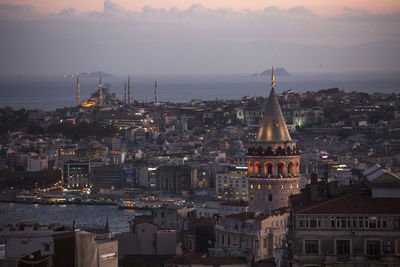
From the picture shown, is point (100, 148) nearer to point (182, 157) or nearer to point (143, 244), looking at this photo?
point (182, 157)

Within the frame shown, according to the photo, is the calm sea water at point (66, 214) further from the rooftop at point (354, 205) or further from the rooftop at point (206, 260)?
the rooftop at point (354, 205)

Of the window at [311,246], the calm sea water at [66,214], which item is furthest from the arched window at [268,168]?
the calm sea water at [66,214]

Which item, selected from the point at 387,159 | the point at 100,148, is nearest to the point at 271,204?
the point at 387,159

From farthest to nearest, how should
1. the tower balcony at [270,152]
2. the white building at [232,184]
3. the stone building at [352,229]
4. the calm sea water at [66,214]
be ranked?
the white building at [232,184] → the calm sea water at [66,214] → the tower balcony at [270,152] → the stone building at [352,229]

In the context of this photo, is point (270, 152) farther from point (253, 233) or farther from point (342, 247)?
point (342, 247)

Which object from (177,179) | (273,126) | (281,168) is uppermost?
(273,126)

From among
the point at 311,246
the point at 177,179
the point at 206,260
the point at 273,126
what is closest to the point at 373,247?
the point at 311,246

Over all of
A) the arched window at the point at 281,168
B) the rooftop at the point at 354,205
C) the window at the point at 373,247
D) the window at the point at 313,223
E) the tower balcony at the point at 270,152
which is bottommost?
the window at the point at 373,247

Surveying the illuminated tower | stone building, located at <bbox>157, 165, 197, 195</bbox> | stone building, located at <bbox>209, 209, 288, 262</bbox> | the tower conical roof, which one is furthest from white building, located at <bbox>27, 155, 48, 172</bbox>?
the illuminated tower

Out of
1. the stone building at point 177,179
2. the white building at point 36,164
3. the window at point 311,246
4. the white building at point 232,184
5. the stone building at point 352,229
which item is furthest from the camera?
the white building at point 36,164
